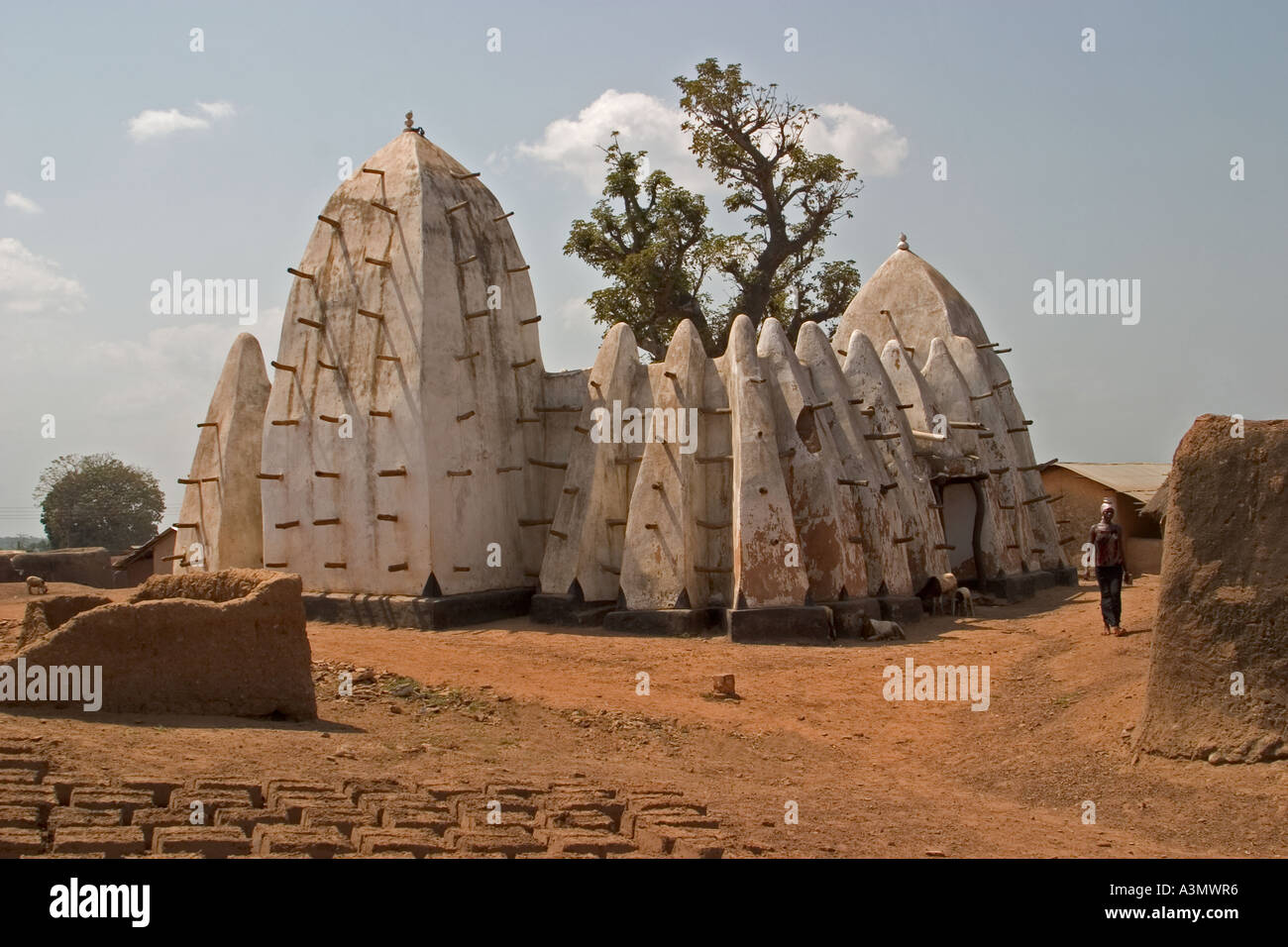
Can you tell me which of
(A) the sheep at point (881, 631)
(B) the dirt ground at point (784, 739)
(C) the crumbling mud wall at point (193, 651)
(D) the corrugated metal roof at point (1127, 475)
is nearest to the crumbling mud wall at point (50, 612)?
(C) the crumbling mud wall at point (193, 651)

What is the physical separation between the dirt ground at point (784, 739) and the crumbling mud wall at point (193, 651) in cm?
19

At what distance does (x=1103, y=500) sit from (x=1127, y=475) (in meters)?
3.04

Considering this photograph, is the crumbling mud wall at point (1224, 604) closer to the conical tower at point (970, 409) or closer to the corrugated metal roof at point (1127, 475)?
the conical tower at point (970, 409)

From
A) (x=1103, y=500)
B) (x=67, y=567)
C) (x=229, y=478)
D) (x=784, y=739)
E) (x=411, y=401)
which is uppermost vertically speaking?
(x=411, y=401)

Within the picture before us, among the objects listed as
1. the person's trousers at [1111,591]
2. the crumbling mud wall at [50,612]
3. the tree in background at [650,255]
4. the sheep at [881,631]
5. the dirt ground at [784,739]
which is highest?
the tree in background at [650,255]

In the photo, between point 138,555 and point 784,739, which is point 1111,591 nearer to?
point 784,739

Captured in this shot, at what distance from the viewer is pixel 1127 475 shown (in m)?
26.0

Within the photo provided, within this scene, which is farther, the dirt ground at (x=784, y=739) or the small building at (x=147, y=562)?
the small building at (x=147, y=562)

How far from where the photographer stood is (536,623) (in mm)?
15648

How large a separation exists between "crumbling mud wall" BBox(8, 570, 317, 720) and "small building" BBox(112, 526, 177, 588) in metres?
13.6

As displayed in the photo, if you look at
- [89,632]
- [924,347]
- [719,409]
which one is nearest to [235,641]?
[89,632]

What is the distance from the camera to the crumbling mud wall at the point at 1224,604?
24.5 ft

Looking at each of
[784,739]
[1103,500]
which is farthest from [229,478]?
[1103,500]

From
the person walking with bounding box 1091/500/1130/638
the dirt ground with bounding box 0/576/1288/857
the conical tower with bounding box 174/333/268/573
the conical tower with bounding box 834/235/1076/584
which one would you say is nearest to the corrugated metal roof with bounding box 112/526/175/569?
the conical tower with bounding box 174/333/268/573
